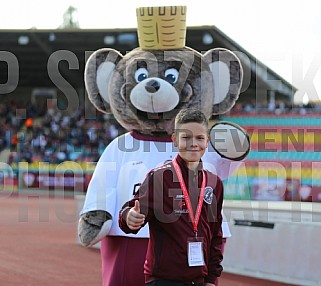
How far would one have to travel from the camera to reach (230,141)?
14.9 feet

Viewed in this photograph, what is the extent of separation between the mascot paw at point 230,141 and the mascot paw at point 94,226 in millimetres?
841

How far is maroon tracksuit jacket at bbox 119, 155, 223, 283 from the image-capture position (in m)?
3.50

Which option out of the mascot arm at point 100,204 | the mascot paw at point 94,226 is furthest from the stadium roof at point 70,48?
the mascot paw at point 94,226

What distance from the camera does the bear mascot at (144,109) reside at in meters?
4.46

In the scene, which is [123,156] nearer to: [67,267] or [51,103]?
[67,267]

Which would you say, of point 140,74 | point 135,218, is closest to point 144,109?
point 140,74

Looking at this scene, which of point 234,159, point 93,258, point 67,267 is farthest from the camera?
point 93,258

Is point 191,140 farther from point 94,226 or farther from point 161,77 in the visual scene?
point 161,77

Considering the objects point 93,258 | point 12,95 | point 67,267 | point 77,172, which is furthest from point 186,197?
point 12,95

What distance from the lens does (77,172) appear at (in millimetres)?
21516

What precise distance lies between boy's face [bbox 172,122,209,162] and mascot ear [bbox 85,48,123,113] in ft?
5.01

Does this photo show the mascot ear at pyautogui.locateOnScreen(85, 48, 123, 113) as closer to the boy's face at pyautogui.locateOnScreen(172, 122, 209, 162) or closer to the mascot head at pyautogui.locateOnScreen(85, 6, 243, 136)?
the mascot head at pyautogui.locateOnScreen(85, 6, 243, 136)

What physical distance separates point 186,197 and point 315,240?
4.44m

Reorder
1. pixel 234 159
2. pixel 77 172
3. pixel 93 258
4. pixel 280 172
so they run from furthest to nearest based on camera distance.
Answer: pixel 77 172
pixel 280 172
pixel 93 258
pixel 234 159
